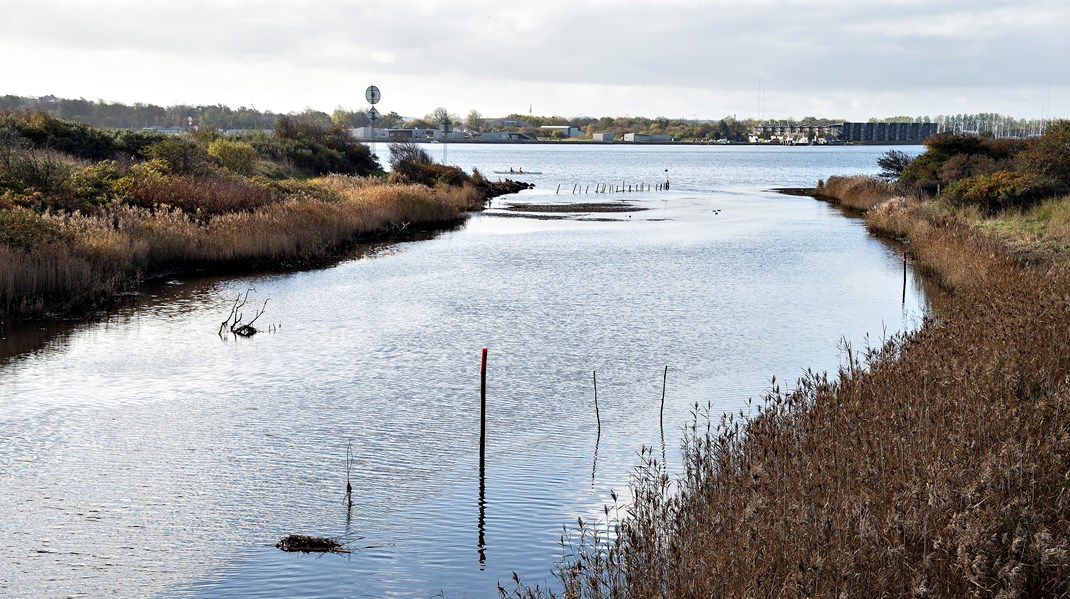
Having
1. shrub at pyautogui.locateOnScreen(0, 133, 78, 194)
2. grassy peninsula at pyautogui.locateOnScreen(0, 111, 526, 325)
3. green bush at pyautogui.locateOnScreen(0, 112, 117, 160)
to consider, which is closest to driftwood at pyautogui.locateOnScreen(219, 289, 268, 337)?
grassy peninsula at pyautogui.locateOnScreen(0, 111, 526, 325)

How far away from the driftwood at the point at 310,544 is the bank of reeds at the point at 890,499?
7.71 ft

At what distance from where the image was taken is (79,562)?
9.94 m

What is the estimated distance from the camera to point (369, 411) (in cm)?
1565

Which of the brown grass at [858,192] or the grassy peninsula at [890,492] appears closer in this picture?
the grassy peninsula at [890,492]

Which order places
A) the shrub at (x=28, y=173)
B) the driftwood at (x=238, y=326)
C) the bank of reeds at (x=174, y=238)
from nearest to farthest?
the driftwood at (x=238, y=326)
the bank of reeds at (x=174, y=238)
the shrub at (x=28, y=173)

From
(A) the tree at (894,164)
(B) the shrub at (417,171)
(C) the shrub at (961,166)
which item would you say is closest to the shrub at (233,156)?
(B) the shrub at (417,171)

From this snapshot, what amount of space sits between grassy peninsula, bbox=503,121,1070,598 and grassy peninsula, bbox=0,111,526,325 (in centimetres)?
1701

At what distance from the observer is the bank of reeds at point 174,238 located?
949 inches

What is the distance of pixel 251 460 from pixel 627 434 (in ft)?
16.5

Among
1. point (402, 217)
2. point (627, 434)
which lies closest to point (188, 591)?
point (627, 434)

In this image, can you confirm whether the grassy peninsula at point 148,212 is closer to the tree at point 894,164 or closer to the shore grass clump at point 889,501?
the shore grass clump at point 889,501

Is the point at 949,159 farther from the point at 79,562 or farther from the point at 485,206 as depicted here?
the point at 79,562

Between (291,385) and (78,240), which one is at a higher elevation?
(78,240)

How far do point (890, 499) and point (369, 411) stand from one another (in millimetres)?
9087
